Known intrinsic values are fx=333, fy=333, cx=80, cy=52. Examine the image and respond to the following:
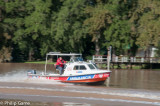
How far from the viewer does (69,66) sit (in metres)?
25.7

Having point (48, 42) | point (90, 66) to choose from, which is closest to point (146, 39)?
point (48, 42)

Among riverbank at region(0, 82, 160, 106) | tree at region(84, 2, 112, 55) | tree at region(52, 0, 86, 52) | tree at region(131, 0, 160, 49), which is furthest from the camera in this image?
tree at region(52, 0, 86, 52)

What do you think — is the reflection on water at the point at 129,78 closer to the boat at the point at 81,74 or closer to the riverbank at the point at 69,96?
the boat at the point at 81,74

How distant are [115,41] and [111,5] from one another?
5.42m

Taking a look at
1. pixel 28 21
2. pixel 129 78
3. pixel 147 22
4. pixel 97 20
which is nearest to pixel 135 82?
pixel 129 78

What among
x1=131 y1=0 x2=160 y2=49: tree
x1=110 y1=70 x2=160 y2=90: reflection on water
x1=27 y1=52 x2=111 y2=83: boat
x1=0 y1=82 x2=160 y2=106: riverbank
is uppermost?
x1=131 y1=0 x2=160 y2=49: tree

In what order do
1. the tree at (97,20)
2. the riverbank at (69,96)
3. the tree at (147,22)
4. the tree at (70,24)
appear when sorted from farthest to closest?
the tree at (70,24) < the tree at (97,20) < the tree at (147,22) < the riverbank at (69,96)

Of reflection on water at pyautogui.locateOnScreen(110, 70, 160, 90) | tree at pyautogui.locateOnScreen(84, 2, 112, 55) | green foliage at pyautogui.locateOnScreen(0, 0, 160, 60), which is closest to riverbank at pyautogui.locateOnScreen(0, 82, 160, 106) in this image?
reflection on water at pyautogui.locateOnScreen(110, 70, 160, 90)

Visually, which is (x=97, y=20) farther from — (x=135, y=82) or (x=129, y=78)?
(x=135, y=82)

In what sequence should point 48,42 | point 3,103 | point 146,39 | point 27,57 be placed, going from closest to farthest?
→ point 3,103, point 146,39, point 48,42, point 27,57

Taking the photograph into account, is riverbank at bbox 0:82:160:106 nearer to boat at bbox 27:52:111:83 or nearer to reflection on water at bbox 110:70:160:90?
boat at bbox 27:52:111:83

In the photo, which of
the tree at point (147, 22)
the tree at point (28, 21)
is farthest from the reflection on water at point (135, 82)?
the tree at point (28, 21)

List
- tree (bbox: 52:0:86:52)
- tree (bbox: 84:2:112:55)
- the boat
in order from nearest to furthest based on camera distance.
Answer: the boat → tree (bbox: 84:2:112:55) → tree (bbox: 52:0:86:52)

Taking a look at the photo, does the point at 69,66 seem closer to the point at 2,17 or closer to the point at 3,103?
the point at 3,103
